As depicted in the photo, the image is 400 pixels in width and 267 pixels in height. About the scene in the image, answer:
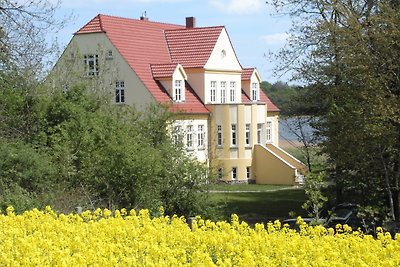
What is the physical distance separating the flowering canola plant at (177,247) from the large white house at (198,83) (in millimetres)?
29416

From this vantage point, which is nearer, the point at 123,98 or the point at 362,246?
the point at 362,246

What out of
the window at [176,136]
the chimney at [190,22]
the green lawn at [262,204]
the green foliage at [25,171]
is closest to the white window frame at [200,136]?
the green lawn at [262,204]

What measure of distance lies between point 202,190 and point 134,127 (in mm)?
4336

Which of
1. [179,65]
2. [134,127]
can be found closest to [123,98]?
[179,65]

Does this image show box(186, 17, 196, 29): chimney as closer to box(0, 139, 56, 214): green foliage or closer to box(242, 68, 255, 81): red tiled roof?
box(242, 68, 255, 81): red tiled roof

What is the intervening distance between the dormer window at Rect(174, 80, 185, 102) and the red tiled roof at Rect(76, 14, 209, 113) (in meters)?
0.36

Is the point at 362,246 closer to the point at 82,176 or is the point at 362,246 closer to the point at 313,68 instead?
the point at 82,176

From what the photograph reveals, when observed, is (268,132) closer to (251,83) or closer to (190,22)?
(251,83)

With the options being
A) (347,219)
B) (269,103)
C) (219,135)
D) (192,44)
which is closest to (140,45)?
(192,44)

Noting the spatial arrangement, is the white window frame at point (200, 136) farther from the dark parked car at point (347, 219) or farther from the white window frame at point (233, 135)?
the dark parked car at point (347, 219)

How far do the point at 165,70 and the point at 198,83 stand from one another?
9.37 feet

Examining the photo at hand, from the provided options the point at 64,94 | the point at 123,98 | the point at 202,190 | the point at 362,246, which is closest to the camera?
the point at 362,246

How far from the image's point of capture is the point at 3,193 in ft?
80.0

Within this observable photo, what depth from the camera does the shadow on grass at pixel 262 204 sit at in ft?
103
